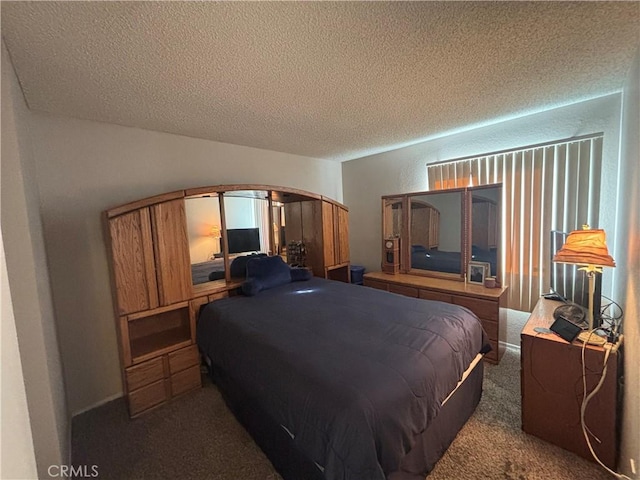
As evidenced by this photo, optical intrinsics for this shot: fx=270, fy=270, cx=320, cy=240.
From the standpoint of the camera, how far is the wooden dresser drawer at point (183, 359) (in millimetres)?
2387

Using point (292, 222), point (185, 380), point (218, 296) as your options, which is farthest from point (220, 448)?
point (292, 222)

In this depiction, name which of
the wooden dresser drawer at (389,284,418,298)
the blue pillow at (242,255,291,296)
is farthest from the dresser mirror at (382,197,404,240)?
the blue pillow at (242,255,291,296)

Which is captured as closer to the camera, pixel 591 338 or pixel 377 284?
pixel 591 338

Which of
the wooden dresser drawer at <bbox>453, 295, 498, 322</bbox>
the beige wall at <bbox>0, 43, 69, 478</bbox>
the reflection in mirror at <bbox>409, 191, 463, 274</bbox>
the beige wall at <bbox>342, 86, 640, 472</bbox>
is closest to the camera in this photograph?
the beige wall at <bbox>0, 43, 69, 478</bbox>

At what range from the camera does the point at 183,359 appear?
245cm

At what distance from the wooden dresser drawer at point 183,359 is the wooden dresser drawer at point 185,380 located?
0.04 m

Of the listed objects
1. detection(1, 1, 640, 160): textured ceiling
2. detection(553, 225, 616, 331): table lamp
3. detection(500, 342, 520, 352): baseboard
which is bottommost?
detection(500, 342, 520, 352): baseboard

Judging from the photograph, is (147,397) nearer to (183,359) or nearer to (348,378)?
(183,359)

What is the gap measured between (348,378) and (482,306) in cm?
203

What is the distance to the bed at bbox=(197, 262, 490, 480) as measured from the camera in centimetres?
121

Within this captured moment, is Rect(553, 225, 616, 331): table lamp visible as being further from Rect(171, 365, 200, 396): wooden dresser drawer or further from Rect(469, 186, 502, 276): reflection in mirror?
Rect(171, 365, 200, 396): wooden dresser drawer

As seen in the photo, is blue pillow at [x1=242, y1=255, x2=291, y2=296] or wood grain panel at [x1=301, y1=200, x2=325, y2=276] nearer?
blue pillow at [x1=242, y1=255, x2=291, y2=296]

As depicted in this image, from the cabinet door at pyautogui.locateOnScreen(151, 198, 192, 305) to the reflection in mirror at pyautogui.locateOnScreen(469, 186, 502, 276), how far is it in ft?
10.0

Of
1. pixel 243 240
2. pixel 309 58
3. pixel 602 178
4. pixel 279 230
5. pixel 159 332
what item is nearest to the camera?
pixel 309 58
